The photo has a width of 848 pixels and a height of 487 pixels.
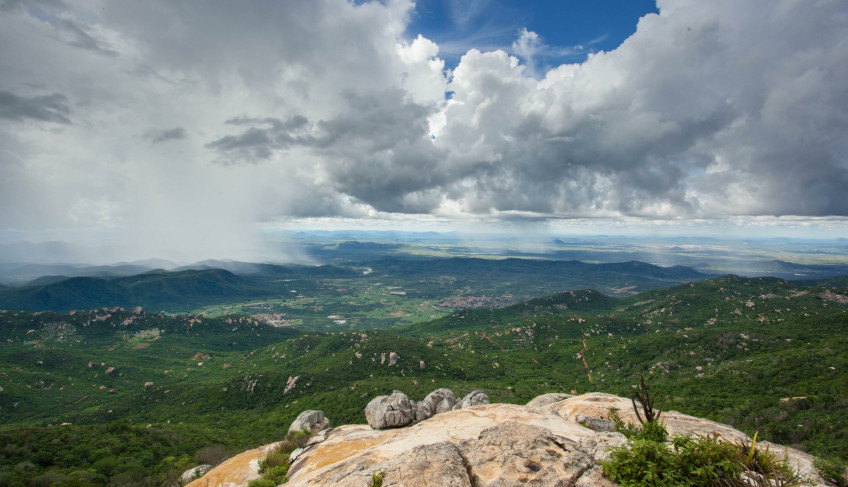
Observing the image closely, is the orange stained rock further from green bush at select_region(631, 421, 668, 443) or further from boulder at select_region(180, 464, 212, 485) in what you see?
green bush at select_region(631, 421, 668, 443)

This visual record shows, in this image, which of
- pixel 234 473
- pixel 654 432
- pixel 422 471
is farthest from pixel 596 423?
pixel 234 473

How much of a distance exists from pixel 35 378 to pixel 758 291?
384001 millimetres

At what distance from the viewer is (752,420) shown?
175 ft

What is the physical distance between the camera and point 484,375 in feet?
402

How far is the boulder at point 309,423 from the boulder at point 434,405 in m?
14.7

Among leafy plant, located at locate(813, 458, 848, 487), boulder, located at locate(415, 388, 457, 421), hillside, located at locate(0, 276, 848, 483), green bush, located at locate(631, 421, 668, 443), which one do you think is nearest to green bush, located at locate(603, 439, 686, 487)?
green bush, located at locate(631, 421, 668, 443)

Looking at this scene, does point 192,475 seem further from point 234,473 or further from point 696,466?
point 696,466

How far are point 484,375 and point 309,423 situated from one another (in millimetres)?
90658

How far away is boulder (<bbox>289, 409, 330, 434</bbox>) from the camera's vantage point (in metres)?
44.3

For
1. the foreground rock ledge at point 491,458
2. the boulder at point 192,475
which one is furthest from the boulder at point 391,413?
the boulder at point 192,475

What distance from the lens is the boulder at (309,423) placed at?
4426cm

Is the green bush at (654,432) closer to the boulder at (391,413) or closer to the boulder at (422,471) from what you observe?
the boulder at (422,471)

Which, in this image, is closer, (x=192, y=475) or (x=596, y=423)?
(x=596, y=423)

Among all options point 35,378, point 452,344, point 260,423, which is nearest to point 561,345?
A: point 452,344
